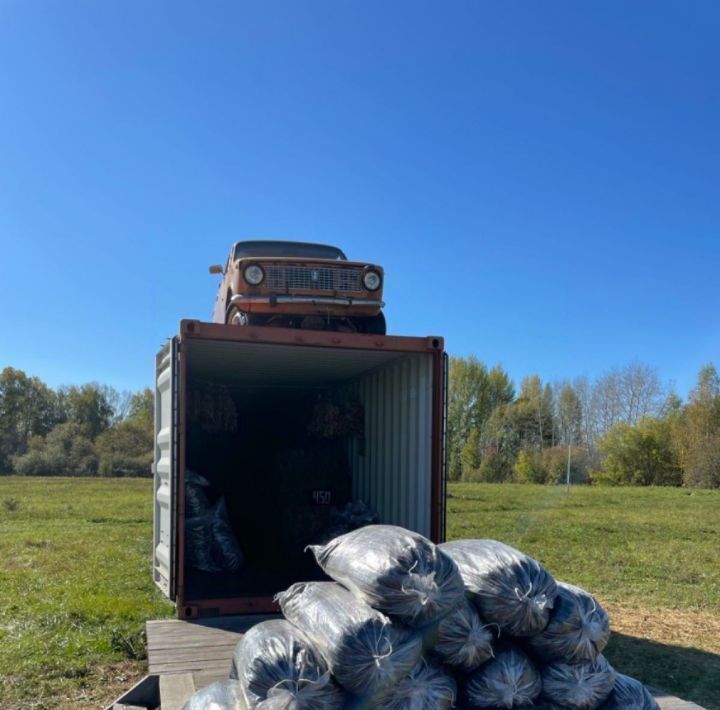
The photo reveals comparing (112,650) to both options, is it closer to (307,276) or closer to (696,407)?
(307,276)

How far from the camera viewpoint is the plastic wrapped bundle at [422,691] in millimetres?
3092

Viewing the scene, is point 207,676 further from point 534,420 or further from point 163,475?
point 534,420

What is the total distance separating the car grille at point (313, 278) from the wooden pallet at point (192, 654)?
4376mm

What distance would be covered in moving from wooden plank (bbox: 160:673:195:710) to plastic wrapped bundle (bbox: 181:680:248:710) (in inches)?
16.6

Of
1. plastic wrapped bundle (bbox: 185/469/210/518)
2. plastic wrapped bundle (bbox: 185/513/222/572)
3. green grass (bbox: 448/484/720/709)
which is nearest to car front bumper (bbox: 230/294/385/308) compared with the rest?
plastic wrapped bundle (bbox: 185/469/210/518)

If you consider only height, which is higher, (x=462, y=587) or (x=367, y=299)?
(x=367, y=299)

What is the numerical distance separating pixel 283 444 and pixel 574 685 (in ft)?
19.8

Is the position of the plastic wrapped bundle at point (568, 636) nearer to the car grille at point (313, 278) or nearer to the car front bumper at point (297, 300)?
the car front bumper at point (297, 300)

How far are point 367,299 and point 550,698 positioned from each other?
610 cm

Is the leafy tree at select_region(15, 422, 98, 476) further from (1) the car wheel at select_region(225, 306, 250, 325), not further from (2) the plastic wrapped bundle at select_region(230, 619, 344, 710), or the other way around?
(2) the plastic wrapped bundle at select_region(230, 619, 344, 710)

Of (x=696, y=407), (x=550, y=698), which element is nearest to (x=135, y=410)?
(x=696, y=407)

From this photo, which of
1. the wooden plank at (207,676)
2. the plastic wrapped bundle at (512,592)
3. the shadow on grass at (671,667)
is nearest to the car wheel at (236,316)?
the wooden plank at (207,676)

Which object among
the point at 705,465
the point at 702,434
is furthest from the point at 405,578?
the point at 702,434

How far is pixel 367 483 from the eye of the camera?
25.3 feet
